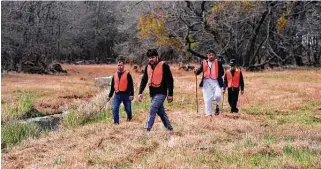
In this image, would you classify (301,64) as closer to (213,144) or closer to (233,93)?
(233,93)

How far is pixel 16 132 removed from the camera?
15.5 m

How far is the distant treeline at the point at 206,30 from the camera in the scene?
42.8 metres

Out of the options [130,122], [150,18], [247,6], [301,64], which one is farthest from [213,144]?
[301,64]

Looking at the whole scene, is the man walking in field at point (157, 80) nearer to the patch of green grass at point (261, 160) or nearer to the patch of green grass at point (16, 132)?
the patch of green grass at point (261, 160)

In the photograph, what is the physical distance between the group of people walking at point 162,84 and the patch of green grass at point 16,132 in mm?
2744

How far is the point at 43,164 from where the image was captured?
9211mm

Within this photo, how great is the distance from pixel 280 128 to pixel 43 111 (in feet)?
43.6

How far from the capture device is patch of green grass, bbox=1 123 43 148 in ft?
47.6

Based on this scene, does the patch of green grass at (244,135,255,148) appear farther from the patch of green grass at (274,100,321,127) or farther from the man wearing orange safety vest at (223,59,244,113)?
the man wearing orange safety vest at (223,59,244,113)

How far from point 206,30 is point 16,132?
2952 centimetres

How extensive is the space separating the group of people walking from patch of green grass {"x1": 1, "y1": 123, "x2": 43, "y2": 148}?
2.74 metres

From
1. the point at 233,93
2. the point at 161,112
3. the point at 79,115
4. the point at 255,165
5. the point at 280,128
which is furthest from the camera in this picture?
the point at 79,115

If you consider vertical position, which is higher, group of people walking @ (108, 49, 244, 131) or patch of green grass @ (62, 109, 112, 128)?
group of people walking @ (108, 49, 244, 131)

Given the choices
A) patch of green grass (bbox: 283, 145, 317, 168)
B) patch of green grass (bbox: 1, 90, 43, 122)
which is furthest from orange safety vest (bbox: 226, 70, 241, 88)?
patch of green grass (bbox: 1, 90, 43, 122)
